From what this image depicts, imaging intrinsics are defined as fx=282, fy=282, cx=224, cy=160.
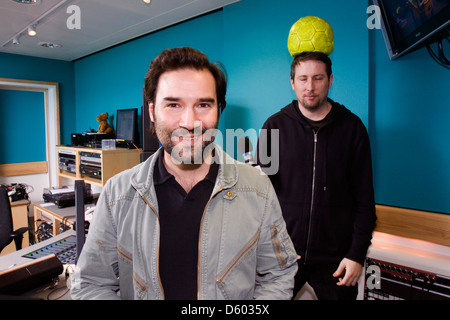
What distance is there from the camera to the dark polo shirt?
3.12ft

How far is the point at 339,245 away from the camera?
4.86ft

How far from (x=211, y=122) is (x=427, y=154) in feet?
4.76

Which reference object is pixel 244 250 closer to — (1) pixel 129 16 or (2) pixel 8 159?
(1) pixel 129 16

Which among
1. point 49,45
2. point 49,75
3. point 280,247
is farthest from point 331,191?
point 49,75

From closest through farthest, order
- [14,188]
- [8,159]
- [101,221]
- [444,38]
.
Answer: [101,221] < [444,38] < [14,188] < [8,159]

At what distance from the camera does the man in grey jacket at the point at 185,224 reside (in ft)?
3.09

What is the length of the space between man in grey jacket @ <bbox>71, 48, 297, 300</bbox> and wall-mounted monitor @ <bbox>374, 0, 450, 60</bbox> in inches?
38.6

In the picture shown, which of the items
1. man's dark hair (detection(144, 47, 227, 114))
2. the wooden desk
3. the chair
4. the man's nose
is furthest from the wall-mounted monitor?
the wooden desk

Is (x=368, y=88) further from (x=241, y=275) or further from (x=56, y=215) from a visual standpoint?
(x=56, y=215)

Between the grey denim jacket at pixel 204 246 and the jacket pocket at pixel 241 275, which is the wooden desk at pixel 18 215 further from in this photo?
the jacket pocket at pixel 241 275

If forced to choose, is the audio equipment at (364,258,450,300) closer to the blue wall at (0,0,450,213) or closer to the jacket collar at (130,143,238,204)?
the blue wall at (0,0,450,213)

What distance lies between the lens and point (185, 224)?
0.98 meters

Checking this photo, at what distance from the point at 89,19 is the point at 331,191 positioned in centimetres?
286

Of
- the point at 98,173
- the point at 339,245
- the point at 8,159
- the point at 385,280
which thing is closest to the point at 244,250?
the point at 339,245
